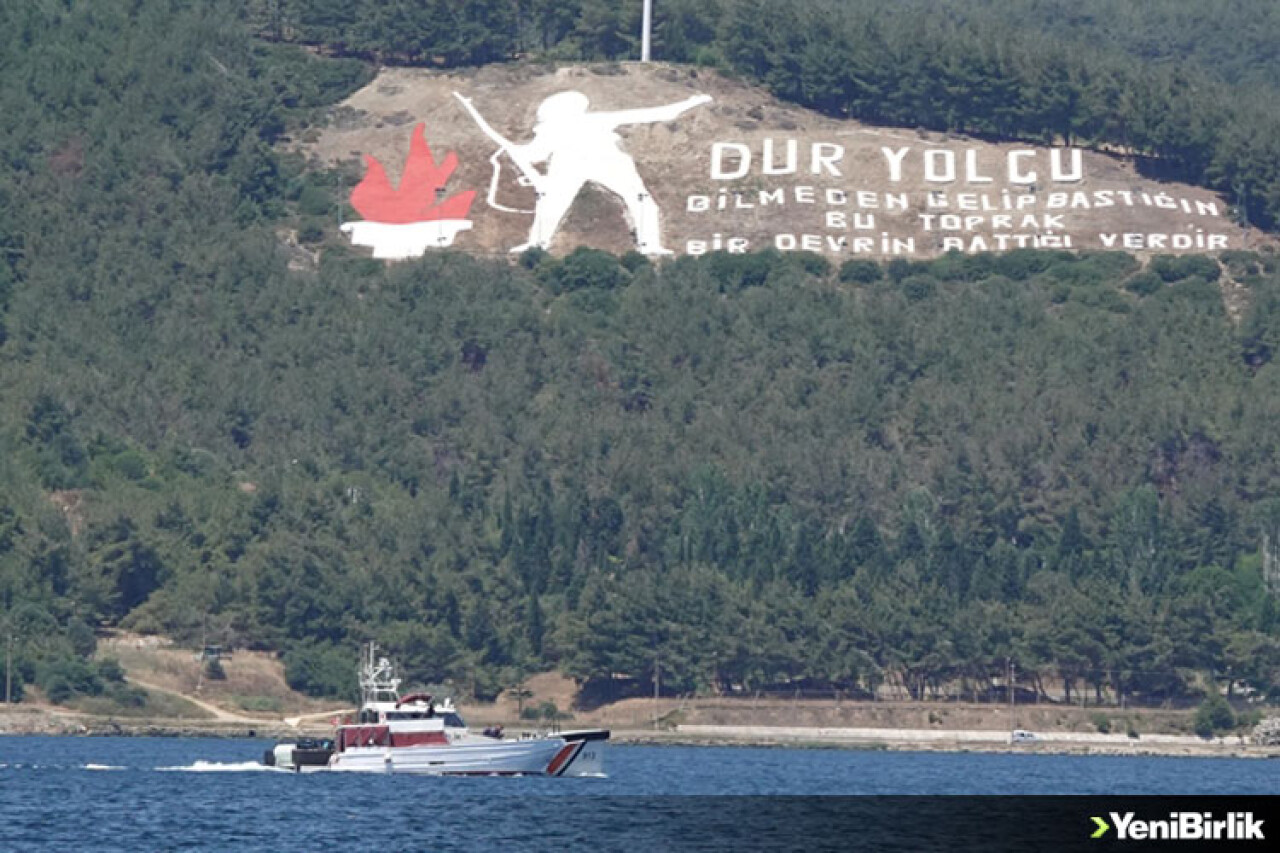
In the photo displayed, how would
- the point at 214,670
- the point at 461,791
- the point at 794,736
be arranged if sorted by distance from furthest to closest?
the point at 214,670 → the point at 794,736 → the point at 461,791

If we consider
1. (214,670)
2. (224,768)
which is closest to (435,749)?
(224,768)

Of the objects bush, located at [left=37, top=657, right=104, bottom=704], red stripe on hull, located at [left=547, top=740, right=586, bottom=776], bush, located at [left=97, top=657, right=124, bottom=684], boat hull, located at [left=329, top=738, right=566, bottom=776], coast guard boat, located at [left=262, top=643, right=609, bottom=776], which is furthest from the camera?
bush, located at [left=97, top=657, right=124, bottom=684]

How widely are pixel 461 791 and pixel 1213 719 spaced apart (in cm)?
7663

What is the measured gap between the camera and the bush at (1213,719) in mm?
168625

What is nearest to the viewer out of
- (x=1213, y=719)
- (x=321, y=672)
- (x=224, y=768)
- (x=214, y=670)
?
(x=224, y=768)

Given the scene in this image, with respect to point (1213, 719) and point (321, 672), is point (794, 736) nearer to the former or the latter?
point (1213, 719)

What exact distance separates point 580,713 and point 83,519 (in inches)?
1610

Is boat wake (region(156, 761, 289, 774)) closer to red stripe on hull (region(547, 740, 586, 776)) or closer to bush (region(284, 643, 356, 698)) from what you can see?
red stripe on hull (region(547, 740, 586, 776))

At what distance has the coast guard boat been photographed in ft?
376

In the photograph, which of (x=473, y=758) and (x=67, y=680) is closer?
(x=473, y=758)

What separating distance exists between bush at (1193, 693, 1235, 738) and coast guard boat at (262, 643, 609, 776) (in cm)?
6303

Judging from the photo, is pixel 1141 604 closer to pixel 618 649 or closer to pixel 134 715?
pixel 618 649

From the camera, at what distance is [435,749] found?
114750 millimetres

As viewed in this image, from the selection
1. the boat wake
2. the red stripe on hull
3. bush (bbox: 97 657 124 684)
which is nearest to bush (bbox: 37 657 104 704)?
bush (bbox: 97 657 124 684)
